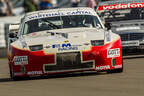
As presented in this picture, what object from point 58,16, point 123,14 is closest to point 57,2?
point 123,14

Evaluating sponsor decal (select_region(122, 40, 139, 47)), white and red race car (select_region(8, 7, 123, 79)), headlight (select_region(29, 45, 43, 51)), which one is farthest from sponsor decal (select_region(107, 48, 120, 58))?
sponsor decal (select_region(122, 40, 139, 47))

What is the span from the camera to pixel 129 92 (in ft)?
21.1

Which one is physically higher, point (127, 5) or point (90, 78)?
point (127, 5)

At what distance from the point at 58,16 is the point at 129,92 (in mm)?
3836

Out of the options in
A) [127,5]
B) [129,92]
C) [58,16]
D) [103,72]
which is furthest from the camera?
[127,5]

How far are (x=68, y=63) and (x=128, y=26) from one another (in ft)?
14.9

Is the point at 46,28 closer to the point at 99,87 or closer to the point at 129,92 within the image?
the point at 99,87

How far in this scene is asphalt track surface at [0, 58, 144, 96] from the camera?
661 cm

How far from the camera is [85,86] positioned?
7285 millimetres

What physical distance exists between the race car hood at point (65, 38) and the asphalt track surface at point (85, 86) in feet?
1.76

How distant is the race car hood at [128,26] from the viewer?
40.9ft

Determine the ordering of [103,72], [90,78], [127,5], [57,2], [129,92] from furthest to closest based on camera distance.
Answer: [57,2], [127,5], [103,72], [90,78], [129,92]

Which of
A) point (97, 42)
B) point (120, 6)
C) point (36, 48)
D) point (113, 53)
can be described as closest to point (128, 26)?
point (120, 6)

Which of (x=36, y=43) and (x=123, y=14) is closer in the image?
(x=36, y=43)
